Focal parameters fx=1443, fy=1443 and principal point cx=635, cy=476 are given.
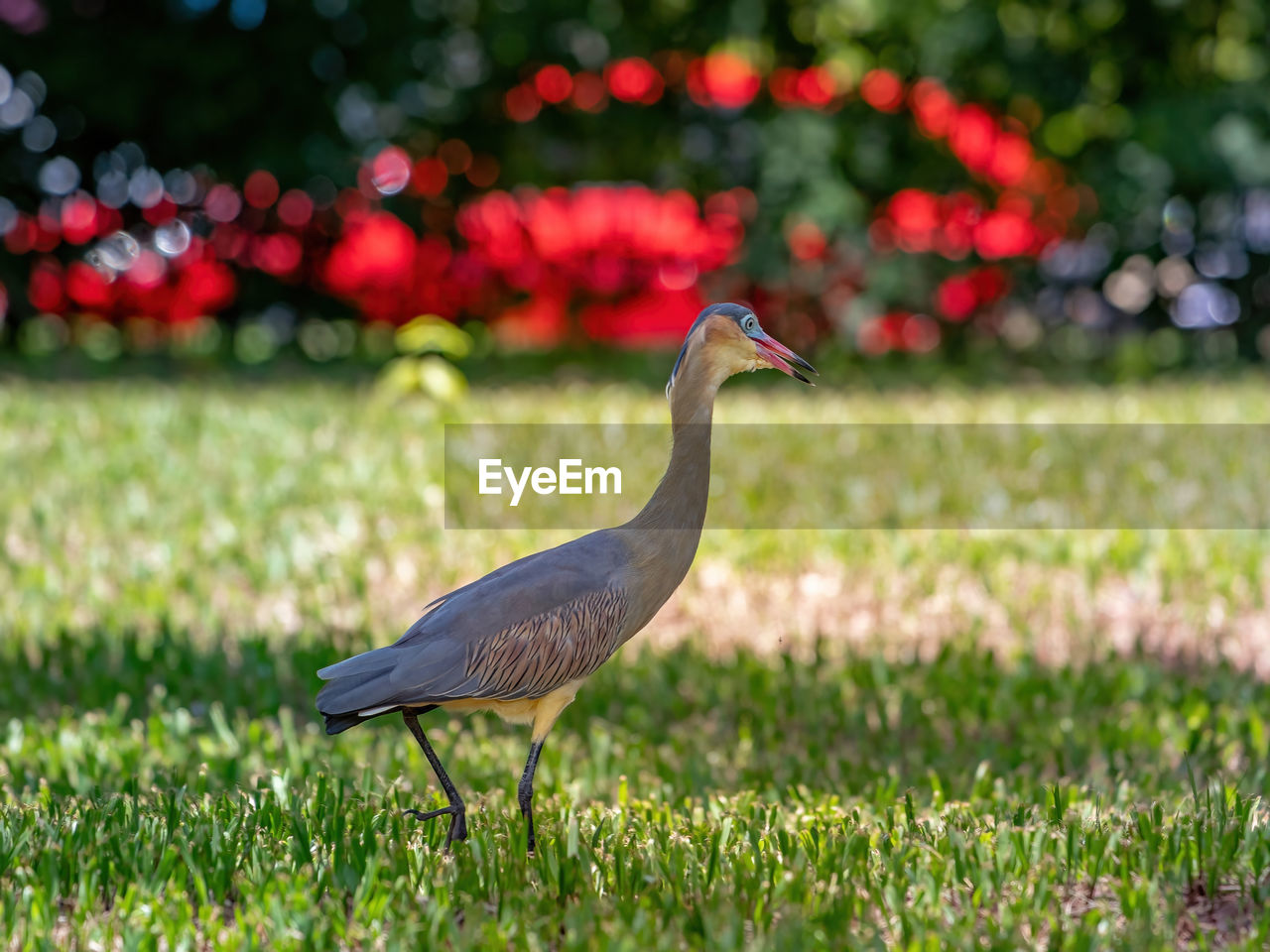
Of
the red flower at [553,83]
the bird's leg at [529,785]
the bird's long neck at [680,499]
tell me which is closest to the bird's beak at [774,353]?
the bird's long neck at [680,499]

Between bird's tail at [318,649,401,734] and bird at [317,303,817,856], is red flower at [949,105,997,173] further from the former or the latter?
bird's tail at [318,649,401,734]

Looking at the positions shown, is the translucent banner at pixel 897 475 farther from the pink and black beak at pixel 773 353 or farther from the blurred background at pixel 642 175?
the blurred background at pixel 642 175

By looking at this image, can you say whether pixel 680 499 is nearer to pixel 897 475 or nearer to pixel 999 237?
pixel 897 475

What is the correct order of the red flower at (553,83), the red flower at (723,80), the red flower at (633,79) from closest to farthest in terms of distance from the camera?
the red flower at (723,80) → the red flower at (633,79) → the red flower at (553,83)

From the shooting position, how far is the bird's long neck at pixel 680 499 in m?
2.56

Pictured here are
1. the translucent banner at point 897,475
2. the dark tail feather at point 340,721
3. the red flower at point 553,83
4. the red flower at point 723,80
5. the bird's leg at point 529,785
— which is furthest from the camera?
the red flower at point 553,83

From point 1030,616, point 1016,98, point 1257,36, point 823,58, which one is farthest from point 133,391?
point 1257,36

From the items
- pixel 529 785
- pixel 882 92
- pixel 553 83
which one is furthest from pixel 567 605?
pixel 553 83

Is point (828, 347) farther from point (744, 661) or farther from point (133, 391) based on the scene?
point (744, 661)

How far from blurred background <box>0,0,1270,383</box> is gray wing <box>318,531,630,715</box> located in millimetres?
9983

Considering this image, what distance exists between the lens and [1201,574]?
559 cm

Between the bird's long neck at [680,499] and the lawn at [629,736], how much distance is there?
0.65 meters

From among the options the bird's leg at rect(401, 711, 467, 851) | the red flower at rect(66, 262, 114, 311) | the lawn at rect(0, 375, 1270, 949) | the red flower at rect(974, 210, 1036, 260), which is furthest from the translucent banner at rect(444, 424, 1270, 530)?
the red flower at rect(66, 262, 114, 311)

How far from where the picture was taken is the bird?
8.32 feet
